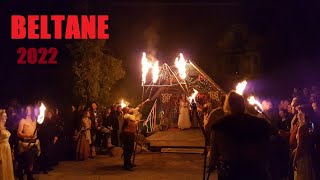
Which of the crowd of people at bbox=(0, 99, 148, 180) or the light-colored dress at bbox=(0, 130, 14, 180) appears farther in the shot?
the crowd of people at bbox=(0, 99, 148, 180)

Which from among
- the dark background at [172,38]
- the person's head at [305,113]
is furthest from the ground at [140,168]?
the dark background at [172,38]

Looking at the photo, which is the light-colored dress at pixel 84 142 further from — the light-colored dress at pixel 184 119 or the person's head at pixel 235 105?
the person's head at pixel 235 105

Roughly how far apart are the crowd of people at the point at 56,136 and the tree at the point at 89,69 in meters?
0.90

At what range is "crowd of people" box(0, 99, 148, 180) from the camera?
1138 cm

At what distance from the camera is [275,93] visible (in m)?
33.1

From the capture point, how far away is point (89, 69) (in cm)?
2005

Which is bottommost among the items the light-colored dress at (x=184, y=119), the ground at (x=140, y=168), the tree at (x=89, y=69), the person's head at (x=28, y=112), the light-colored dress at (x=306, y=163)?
the ground at (x=140, y=168)

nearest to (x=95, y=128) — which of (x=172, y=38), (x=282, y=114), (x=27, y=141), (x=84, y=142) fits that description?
(x=84, y=142)

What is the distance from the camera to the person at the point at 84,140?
16203 millimetres

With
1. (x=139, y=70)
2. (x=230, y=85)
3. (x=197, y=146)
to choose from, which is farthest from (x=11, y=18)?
(x=230, y=85)

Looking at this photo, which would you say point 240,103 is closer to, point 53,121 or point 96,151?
point 53,121

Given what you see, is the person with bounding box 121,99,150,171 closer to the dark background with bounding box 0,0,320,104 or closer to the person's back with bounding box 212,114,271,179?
the dark background with bounding box 0,0,320,104

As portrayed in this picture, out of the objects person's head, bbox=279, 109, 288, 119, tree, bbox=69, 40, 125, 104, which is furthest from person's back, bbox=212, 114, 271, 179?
tree, bbox=69, 40, 125, 104

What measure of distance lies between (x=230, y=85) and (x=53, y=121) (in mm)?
24583
